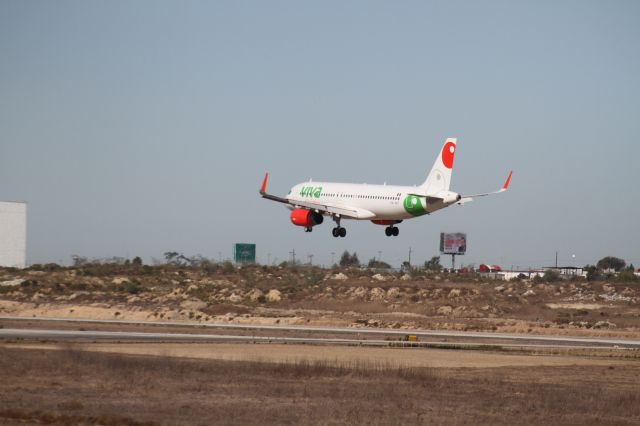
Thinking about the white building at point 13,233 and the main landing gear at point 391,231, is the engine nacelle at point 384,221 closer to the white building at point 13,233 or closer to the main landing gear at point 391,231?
the main landing gear at point 391,231

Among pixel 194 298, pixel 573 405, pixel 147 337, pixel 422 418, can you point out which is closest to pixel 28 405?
pixel 422 418

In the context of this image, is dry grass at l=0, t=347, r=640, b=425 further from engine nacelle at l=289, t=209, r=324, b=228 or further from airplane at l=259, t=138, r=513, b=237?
engine nacelle at l=289, t=209, r=324, b=228

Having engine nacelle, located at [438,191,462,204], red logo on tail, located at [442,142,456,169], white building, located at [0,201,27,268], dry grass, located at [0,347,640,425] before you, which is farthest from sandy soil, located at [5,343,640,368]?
white building, located at [0,201,27,268]

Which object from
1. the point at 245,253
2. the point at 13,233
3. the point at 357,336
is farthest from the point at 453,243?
the point at 357,336

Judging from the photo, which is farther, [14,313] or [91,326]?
[14,313]

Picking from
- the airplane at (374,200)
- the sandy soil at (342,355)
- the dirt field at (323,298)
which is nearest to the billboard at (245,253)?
the dirt field at (323,298)

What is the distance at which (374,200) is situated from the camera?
266ft

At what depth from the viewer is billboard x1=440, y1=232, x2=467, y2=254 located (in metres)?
190

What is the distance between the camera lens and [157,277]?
391ft

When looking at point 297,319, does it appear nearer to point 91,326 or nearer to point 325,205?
point 325,205

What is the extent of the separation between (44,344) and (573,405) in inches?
1127

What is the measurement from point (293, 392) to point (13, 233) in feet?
334

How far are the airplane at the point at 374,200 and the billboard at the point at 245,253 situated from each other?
74415mm

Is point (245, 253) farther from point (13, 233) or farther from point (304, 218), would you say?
point (304, 218)
